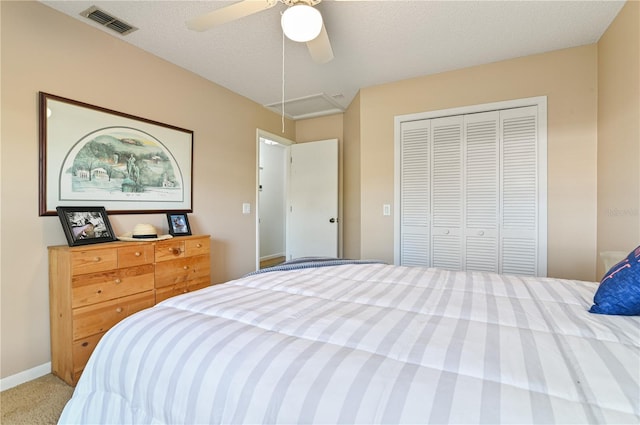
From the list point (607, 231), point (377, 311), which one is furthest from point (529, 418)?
point (607, 231)

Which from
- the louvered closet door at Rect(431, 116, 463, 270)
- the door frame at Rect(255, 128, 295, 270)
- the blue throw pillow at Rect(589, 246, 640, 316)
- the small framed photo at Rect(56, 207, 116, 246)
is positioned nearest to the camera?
the blue throw pillow at Rect(589, 246, 640, 316)

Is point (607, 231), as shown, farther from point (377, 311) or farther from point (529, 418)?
point (529, 418)

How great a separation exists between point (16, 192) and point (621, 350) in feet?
9.52

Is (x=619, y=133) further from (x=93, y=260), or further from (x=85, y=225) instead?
(x=85, y=225)

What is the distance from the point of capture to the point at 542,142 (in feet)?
8.54

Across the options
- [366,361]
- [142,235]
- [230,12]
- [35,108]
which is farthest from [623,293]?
[35,108]

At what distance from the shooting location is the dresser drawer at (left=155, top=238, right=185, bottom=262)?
2.24m

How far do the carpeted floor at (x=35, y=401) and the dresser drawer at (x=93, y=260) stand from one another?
0.71 metres

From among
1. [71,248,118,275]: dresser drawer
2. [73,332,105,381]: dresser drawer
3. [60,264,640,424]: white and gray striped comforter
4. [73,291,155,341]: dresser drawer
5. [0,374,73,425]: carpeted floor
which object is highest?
[71,248,118,275]: dresser drawer

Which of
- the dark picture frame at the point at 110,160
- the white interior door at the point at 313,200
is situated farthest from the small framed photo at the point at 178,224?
the white interior door at the point at 313,200

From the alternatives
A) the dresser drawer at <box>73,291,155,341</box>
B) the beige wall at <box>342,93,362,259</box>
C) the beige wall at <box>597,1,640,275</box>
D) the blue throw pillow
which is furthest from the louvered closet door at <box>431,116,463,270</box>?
the dresser drawer at <box>73,291,155,341</box>

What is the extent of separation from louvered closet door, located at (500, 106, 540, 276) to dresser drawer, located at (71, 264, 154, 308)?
3.08 m

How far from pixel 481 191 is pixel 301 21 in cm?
226

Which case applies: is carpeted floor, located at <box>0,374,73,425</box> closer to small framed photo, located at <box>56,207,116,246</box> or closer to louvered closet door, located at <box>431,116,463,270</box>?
small framed photo, located at <box>56,207,116,246</box>
